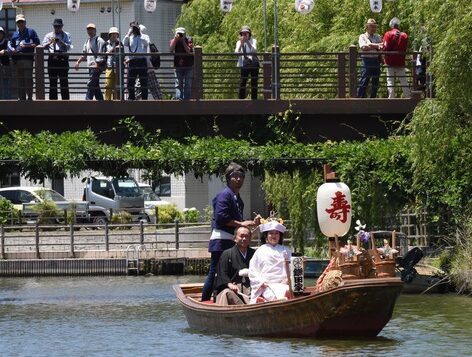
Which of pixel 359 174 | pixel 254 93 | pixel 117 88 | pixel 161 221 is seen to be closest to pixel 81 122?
pixel 117 88

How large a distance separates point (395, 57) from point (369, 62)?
69 centimetres

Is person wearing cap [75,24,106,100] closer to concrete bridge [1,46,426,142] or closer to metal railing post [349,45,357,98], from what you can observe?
concrete bridge [1,46,426,142]

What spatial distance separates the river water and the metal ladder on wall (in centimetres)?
401

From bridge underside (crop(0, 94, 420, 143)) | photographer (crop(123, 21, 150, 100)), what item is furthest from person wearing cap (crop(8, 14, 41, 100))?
photographer (crop(123, 21, 150, 100))

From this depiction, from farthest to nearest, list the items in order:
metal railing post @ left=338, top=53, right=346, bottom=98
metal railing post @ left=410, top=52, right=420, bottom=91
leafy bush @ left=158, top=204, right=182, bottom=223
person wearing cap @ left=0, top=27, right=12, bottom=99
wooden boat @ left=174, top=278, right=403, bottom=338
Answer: leafy bush @ left=158, top=204, right=182, bottom=223, metal railing post @ left=410, top=52, right=420, bottom=91, metal railing post @ left=338, top=53, right=346, bottom=98, person wearing cap @ left=0, top=27, right=12, bottom=99, wooden boat @ left=174, top=278, right=403, bottom=338

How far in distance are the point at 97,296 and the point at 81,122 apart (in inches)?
146

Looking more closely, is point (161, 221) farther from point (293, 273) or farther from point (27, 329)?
point (293, 273)

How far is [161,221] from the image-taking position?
4994 cm

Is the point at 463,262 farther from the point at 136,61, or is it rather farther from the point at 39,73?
the point at 39,73

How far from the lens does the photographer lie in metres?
32.0

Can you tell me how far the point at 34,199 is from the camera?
173 ft

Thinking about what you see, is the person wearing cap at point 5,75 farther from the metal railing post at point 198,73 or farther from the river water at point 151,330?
the river water at point 151,330

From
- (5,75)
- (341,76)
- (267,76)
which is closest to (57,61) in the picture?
(5,75)

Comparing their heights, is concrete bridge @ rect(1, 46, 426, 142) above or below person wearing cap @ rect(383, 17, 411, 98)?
below
